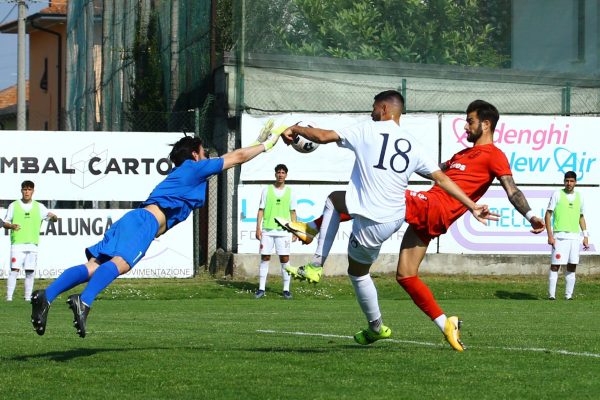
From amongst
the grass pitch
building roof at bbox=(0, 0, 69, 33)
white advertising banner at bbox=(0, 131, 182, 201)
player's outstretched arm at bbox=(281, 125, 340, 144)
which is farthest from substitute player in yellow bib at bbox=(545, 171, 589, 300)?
building roof at bbox=(0, 0, 69, 33)

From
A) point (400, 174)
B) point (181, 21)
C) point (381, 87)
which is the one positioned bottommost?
point (400, 174)

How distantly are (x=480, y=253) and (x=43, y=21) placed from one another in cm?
4461

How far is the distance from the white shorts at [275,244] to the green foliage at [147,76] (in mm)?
10366

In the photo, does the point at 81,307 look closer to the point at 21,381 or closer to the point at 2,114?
the point at 21,381

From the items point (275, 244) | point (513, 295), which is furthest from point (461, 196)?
point (513, 295)

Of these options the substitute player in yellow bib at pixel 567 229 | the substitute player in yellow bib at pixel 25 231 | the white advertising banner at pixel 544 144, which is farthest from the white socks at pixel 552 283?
the substitute player in yellow bib at pixel 25 231

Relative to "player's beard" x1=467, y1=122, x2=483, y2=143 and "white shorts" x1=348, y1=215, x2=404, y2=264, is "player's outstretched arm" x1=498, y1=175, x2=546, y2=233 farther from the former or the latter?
"white shorts" x1=348, y1=215, x2=404, y2=264

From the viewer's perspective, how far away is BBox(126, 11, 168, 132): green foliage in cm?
3494

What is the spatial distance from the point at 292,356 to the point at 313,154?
54.0ft

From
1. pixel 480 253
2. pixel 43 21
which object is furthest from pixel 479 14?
pixel 43 21

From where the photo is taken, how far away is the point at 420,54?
29.5m

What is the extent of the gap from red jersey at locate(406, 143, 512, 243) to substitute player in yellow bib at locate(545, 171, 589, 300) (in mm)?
13208

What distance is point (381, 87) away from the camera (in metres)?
Result: 28.2

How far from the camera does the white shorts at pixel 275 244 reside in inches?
924
